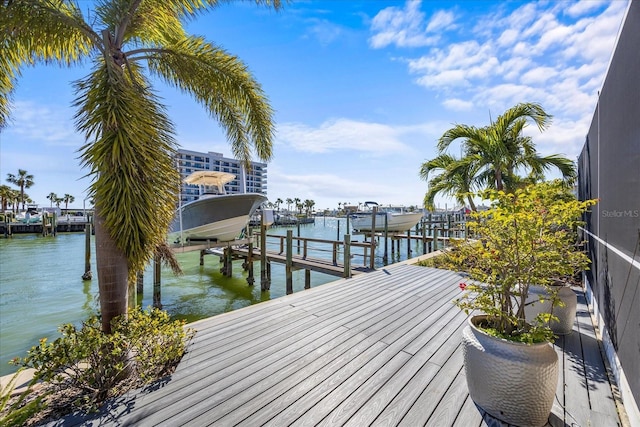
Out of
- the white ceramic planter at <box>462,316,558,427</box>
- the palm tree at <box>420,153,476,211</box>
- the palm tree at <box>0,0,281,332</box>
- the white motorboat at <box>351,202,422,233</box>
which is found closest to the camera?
the white ceramic planter at <box>462,316,558,427</box>

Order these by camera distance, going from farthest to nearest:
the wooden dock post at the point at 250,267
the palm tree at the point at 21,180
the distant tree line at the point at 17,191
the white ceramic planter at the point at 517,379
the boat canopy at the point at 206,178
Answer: the palm tree at the point at 21,180, the distant tree line at the point at 17,191, the wooden dock post at the point at 250,267, the boat canopy at the point at 206,178, the white ceramic planter at the point at 517,379

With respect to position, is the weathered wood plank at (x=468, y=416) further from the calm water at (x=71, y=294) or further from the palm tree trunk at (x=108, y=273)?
the calm water at (x=71, y=294)

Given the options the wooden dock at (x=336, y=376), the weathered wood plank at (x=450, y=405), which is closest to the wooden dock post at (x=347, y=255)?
the wooden dock at (x=336, y=376)

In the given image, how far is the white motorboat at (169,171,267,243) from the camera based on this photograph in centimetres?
1086

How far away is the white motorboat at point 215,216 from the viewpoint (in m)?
10.9

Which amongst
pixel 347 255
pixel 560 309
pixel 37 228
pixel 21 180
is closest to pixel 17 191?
pixel 21 180

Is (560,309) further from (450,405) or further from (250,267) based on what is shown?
(250,267)

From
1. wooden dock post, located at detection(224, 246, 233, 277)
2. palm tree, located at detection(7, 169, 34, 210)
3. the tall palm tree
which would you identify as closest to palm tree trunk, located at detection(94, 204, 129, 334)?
the tall palm tree

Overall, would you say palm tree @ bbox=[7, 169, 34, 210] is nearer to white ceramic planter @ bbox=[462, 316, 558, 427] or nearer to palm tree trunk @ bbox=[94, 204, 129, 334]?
palm tree trunk @ bbox=[94, 204, 129, 334]

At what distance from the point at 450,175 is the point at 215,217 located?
8.68m

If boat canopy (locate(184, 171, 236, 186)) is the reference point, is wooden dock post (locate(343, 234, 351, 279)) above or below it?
below

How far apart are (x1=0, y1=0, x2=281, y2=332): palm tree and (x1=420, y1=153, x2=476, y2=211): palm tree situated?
5.22 m

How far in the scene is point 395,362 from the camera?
2803 millimetres

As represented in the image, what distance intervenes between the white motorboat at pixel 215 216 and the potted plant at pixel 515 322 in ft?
31.4
